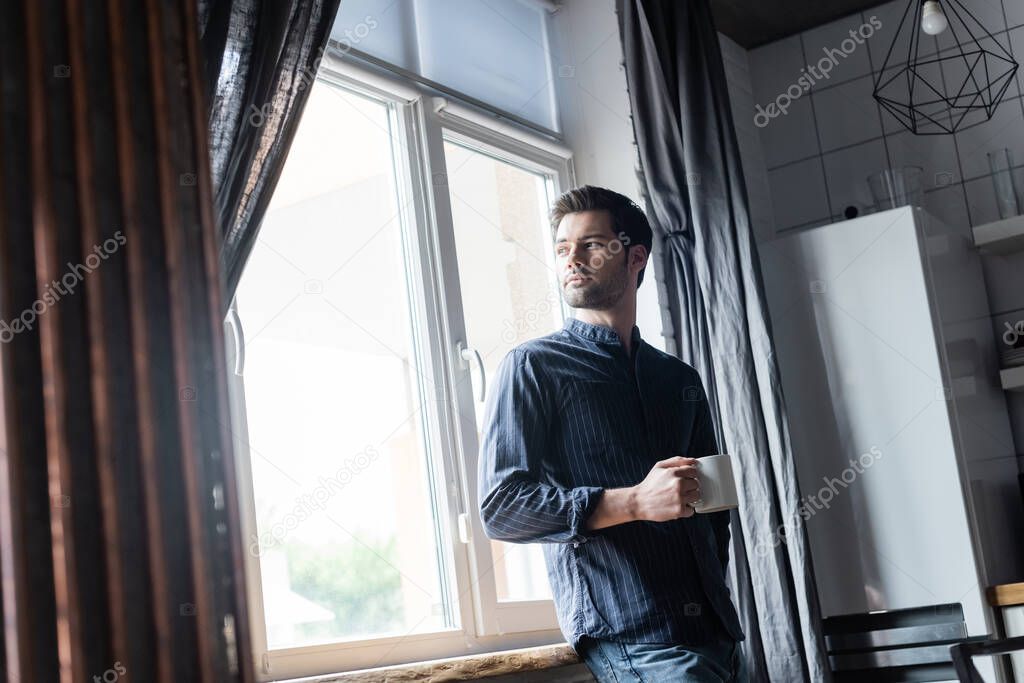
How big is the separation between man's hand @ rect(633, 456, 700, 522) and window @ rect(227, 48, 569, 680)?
69 cm

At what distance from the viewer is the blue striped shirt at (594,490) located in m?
1.75

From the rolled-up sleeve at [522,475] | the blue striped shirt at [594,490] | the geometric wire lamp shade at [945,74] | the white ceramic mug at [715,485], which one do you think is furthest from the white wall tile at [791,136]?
the white ceramic mug at [715,485]

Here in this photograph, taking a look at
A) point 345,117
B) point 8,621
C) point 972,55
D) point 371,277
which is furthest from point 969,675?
point 972,55

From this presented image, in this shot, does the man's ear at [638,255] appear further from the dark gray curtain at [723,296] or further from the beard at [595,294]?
the dark gray curtain at [723,296]

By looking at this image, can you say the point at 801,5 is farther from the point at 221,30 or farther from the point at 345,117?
the point at 221,30

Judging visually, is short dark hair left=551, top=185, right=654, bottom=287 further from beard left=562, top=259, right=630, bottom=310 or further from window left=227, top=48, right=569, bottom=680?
window left=227, top=48, right=569, bottom=680

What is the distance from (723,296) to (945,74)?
3.87ft

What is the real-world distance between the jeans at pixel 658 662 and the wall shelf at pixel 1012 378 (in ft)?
5.21

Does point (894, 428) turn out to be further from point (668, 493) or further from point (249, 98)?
point (249, 98)

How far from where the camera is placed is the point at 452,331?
2512mm

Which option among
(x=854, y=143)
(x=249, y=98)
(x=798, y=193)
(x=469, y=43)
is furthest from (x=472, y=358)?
(x=854, y=143)

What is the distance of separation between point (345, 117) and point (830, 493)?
5.14 feet

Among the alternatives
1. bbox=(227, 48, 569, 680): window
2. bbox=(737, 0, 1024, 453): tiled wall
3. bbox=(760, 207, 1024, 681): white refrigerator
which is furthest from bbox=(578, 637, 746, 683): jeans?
bbox=(737, 0, 1024, 453): tiled wall

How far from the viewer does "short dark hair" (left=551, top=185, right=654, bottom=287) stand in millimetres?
2084
